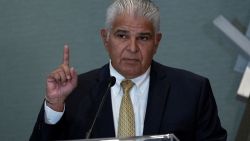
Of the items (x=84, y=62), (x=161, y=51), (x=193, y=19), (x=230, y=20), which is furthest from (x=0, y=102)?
(x=230, y=20)

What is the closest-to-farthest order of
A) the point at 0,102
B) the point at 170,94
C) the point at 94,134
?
the point at 94,134
the point at 170,94
the point at 0,102

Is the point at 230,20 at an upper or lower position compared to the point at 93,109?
upper

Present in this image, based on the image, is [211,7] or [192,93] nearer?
[192,93]

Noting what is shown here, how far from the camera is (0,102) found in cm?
236

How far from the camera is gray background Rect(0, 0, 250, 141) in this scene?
2.33 m

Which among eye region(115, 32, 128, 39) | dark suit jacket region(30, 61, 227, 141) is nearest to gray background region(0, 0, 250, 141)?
dark suit jacket region(30, 61, 227, 141)

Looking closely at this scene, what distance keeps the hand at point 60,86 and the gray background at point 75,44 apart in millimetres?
1087

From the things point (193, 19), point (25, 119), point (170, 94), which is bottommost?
point (25, 119)

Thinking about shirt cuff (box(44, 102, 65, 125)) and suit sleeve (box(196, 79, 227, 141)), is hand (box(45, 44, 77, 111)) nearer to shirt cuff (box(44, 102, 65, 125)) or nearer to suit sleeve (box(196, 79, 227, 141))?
shirt cuff (box(44, 102, 65, 125))

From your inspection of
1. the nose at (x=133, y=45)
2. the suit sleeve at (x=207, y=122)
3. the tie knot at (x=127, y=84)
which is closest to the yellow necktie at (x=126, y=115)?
the tie knot at (x=127, y=84)

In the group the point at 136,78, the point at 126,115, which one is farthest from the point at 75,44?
the point at 126,115

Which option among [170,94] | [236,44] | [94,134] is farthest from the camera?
[236,44]

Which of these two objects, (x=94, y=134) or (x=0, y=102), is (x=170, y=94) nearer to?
(x=94, y=134)

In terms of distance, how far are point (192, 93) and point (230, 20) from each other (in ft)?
3.38
